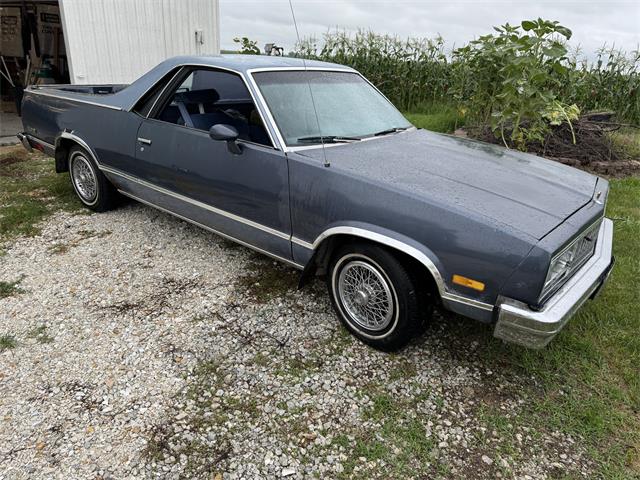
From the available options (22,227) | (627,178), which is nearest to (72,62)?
(22,227)

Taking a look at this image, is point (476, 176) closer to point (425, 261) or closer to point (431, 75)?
point (425, 261)

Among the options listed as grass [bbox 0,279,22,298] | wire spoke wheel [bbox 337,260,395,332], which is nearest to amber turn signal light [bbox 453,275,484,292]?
wire spoke wheel [bbox 337,260,395,332]

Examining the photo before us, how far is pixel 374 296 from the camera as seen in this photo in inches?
108

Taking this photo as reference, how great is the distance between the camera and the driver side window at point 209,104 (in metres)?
3.59

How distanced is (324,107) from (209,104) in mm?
1191

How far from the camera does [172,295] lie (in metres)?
3.40

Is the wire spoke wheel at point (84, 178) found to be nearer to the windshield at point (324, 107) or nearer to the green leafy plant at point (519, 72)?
the windshield at point (324, 107)

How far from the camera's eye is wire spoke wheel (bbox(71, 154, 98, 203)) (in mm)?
4629

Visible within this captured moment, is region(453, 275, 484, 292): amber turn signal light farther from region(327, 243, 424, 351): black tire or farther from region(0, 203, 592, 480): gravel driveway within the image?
region(0, 203, 592, 480): gravel driveway

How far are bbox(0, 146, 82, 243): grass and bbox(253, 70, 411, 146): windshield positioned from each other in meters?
2.76

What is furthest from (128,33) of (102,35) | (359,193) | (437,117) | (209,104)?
(359,193)

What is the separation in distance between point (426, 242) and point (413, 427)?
0.94 metres

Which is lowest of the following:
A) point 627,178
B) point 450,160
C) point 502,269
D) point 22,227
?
point 22,227

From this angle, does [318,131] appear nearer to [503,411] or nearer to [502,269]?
[502,269]
